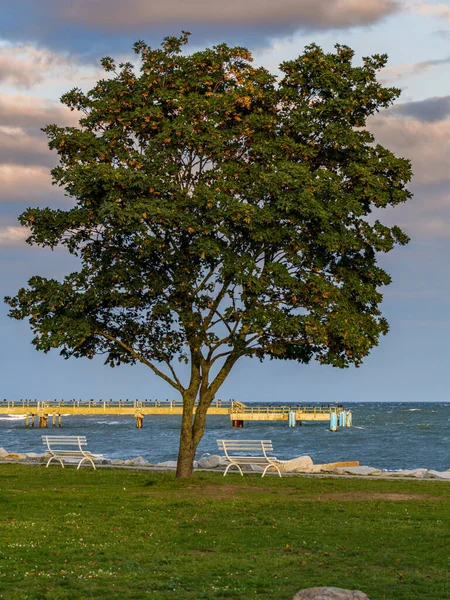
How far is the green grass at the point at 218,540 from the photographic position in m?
11.1

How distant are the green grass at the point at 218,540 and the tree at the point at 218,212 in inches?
157

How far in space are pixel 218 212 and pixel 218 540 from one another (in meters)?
9.55

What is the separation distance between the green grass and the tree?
4.00 metres

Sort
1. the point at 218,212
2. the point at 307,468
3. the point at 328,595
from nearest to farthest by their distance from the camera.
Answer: the point at 328,595 < the point at 218,212 < the point at 307,468

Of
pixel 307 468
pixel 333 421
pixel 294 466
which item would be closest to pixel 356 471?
pixel 307 468

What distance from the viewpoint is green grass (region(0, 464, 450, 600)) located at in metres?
11.1

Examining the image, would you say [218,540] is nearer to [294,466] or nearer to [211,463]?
[294,466]

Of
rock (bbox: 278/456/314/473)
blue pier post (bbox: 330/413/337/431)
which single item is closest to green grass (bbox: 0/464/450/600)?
rock (bbox: 278/456/314/473)

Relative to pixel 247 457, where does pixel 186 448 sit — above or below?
above

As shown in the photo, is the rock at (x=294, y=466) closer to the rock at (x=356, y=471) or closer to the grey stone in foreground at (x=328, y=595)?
the rock at (x=356, y=471)

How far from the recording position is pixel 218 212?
21.9 m

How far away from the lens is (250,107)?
24.8 metres

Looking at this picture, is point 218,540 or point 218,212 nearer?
point 218,540

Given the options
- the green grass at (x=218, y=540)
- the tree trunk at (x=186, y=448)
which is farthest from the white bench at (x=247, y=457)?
the green grass at (x=218, y=540)
